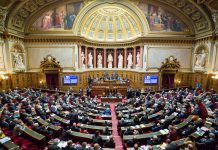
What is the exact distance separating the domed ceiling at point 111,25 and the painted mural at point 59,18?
1909 millimetres

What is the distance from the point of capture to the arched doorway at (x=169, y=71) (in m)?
20.3

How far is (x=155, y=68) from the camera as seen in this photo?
69.2 feet

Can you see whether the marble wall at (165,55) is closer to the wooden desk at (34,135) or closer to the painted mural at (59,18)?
the painted mural at (59,18)

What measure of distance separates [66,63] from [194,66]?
19.6m

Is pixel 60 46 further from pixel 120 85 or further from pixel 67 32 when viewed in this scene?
pixel 120 85

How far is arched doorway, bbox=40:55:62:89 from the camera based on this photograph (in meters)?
19.9

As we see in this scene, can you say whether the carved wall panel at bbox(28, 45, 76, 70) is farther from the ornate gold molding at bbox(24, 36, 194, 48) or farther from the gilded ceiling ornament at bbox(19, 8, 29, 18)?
the gilded ceiling ornament at bbox(19, 8, 29, 18)

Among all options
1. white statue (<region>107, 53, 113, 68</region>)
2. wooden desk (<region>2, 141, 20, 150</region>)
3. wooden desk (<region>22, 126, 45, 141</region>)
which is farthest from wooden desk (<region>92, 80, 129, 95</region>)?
wooden desk (<region>2, 141, 20, 150</region>)

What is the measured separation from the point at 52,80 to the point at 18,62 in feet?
16.6

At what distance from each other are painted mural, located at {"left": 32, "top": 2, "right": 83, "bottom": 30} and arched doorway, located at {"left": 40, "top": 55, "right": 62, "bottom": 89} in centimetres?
458

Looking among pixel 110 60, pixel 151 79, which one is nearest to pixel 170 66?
pixel 151 79

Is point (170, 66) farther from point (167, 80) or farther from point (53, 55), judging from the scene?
point (53, 55)

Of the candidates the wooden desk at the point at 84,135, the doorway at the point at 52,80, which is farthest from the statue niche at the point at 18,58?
the wooden desk at the point at 84,135

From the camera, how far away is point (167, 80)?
2108 centimetres
